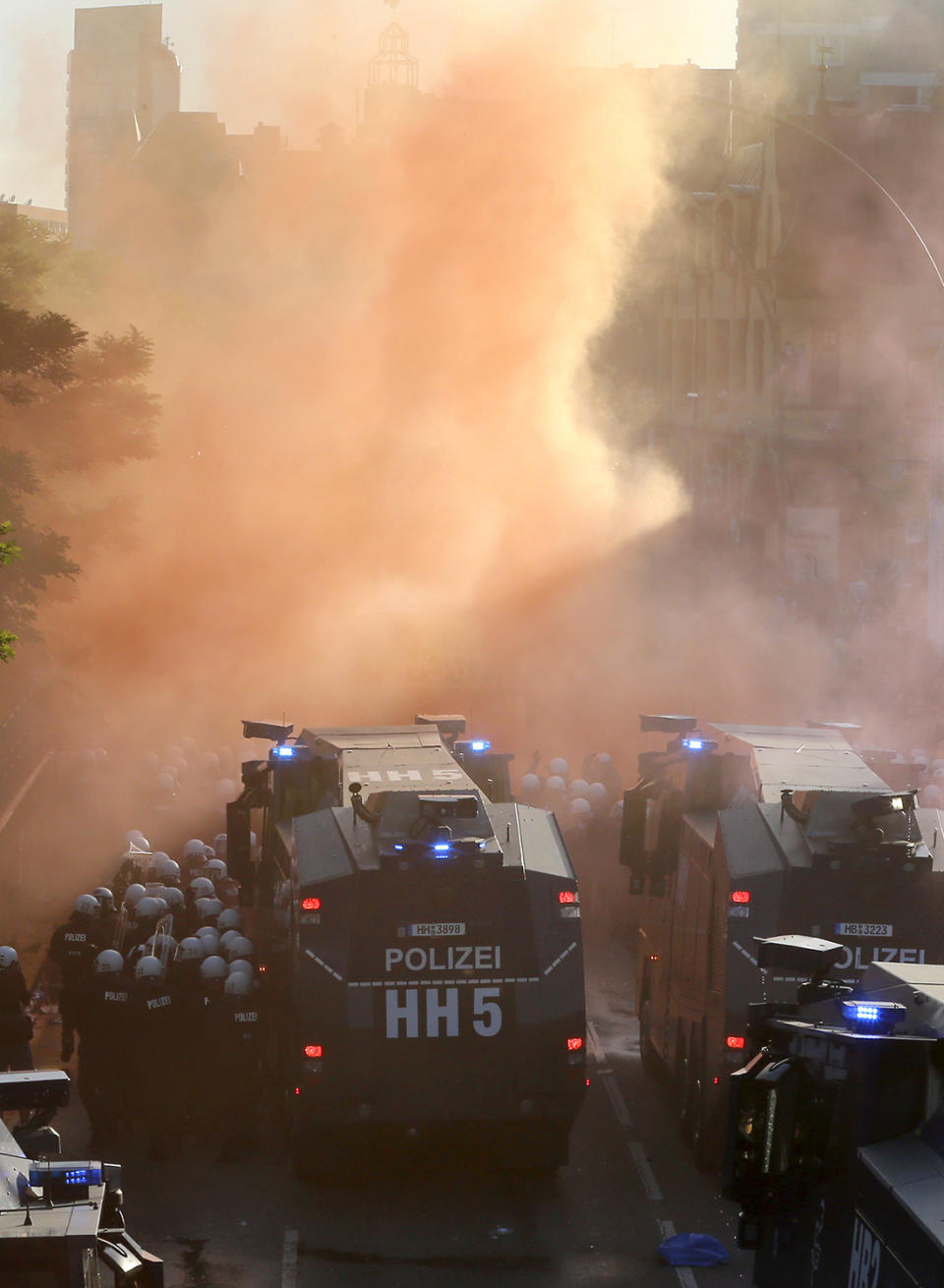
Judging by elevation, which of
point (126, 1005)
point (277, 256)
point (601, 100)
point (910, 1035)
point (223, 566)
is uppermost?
point (601, 100)

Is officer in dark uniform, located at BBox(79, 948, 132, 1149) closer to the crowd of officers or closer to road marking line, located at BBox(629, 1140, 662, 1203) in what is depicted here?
the crowd of officers

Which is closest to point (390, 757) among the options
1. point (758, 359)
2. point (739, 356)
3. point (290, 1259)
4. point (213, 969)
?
point (213, 969)

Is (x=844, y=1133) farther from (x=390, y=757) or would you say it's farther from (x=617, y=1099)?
(x=617, y=1099)

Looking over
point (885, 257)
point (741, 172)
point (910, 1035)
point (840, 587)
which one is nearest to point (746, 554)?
point (840, 587)

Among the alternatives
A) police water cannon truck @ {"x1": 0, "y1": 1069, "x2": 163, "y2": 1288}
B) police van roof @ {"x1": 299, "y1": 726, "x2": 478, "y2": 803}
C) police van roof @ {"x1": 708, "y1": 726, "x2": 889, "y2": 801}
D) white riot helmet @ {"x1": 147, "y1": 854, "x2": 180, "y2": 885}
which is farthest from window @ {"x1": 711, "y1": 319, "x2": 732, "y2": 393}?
police water cannon truck @ {"x1": 0, "y1": 1069, "x2": 163, "y2": 1288}

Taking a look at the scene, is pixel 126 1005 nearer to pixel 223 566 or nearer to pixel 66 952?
pixel 66 952

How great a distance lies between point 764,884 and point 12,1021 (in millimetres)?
5508

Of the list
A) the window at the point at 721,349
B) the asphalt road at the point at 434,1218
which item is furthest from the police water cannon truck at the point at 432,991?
the window at the point at 721,349

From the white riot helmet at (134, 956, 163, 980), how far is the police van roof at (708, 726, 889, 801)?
4.65 meters

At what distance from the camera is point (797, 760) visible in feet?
43.5

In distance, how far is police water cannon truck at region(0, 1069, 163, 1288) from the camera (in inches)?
225

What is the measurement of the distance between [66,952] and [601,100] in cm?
3143

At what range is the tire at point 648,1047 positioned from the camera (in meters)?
14.5

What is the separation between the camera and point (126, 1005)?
42.8 feet
